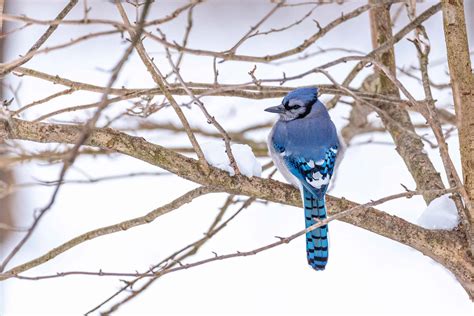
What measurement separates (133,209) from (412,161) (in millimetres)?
2611

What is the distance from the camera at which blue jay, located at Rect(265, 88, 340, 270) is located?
2639 millimetres

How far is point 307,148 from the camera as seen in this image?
2975mm

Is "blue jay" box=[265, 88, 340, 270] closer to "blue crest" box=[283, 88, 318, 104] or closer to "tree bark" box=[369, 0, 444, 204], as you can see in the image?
"blue crest" box=[283, 88, 318, 104]

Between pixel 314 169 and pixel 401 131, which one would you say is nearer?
pixel 314 169

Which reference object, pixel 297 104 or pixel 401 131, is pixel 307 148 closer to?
pixel 297 104

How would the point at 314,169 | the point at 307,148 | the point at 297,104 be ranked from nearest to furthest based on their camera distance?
the point at 314,169 → the point at 307,148 → the point at 297,104

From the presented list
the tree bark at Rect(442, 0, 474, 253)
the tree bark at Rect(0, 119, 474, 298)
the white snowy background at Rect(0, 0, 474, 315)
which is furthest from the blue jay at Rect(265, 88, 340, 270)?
the white snowy background at Rect(0, 0, 474, 315)

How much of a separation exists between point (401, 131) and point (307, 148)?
1.30ft

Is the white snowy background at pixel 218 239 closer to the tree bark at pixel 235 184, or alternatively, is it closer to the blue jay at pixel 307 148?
the blue jay at pixel 307 148

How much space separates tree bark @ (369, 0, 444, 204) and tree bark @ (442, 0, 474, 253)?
217mm

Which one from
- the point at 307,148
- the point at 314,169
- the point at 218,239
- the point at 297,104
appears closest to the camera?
the point at 314,169

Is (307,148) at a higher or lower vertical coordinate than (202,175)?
higher

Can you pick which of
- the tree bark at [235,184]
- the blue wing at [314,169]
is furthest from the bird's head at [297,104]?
the tree bark at [235,184]

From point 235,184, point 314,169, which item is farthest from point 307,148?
point 235,184
